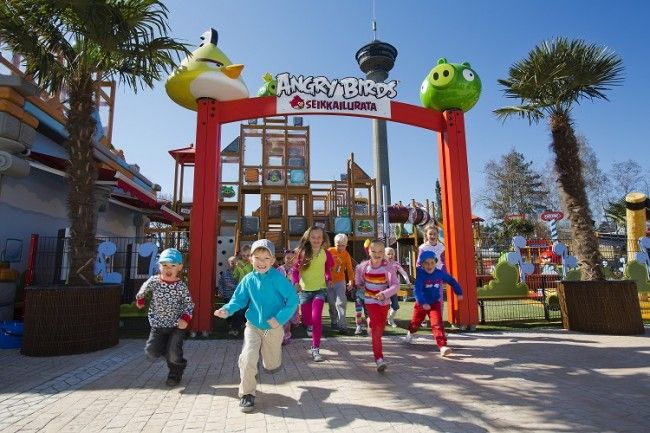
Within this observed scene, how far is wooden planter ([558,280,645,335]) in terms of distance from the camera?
709 centimetres

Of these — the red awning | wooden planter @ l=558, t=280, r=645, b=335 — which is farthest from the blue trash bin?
wooden planter @ l=558, t=280, r=645, b=335

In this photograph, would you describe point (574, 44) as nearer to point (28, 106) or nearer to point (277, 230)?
point (28, 106)

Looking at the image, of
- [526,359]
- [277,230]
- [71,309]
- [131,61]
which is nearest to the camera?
[526,359]

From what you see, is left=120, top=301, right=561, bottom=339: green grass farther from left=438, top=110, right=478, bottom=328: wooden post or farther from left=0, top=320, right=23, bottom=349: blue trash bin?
left=0, top=320, right=23, bottom=349: blue trash bin

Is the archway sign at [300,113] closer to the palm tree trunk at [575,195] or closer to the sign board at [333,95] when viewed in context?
the sign board at [333,95]

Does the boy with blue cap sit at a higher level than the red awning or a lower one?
lower

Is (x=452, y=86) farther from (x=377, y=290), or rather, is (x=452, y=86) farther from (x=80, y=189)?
(x=80, y=189)

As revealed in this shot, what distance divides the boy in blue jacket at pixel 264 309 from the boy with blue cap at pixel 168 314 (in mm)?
817

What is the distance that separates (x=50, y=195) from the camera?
9.67m

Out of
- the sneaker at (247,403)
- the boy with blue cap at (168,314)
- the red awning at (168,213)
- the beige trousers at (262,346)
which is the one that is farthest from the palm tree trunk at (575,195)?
the red awning at (168,213)

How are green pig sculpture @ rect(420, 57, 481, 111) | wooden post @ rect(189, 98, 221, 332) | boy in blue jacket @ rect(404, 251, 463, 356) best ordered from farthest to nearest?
green pig sculpture @ rect(420, 57, 481, 111) → wooden post @ rect(189, 98, 221, 332) → boy in blue jacket @ rect(404, 251, 463, 356)

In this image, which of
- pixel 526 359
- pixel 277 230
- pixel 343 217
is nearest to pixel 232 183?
pixel 277 230

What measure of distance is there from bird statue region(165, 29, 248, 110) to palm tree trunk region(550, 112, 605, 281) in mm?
6104

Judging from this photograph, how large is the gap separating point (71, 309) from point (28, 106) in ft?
14.6
